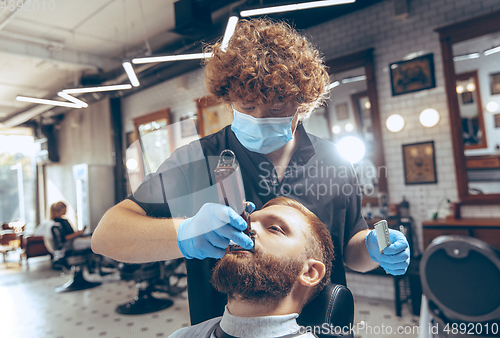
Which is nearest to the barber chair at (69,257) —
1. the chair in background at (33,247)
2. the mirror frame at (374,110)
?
the chair in background at (33,247)

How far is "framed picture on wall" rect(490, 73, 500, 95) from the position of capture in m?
3.12

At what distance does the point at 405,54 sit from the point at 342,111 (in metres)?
0.94

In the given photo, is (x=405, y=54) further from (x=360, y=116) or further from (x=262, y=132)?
(x=262, y=132)

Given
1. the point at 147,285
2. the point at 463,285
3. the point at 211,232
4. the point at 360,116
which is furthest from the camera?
the point at 147,285

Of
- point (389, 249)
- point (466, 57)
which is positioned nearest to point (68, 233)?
point (389, 249)

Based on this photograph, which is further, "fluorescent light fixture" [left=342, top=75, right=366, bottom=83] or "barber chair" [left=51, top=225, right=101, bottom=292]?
"barber chair" [left=51, top=225, right=101, bottom=292]

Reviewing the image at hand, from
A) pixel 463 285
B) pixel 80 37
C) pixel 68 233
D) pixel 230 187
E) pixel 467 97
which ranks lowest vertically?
pixel 463 285

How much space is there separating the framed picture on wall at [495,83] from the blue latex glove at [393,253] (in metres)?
3.01

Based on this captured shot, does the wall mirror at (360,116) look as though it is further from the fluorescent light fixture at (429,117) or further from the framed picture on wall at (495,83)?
the framed picture on wall at (495,83)

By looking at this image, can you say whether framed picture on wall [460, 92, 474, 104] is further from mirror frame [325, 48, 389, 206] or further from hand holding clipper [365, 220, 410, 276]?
hand holding clipper [365, 220, 410, 276]

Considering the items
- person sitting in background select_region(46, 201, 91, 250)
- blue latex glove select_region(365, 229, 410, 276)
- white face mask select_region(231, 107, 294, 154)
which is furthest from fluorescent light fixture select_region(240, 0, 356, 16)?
person sitting in background select_region(46, 201, 91, 250)

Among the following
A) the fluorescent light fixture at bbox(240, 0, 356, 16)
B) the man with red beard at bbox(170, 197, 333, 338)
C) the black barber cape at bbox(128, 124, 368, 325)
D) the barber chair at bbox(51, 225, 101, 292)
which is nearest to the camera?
the black barber cape at bbox(128, 124, 368, 325)

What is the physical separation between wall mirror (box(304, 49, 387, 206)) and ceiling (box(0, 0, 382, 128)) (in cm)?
68

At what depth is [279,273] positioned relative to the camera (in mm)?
1140
